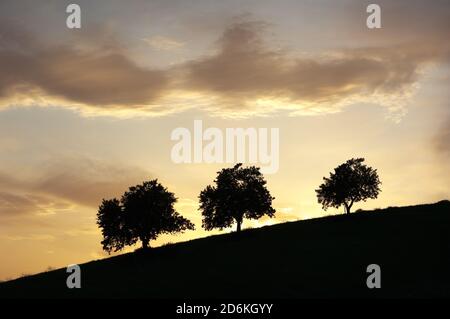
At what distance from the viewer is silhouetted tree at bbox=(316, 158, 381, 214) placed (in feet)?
299

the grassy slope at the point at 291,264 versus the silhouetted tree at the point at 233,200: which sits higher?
the silhouetted tree at the point at 233,200

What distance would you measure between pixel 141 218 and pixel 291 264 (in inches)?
995

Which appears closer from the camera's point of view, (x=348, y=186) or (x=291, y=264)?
(x=291, y=264)

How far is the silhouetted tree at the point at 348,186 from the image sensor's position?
3590 inches

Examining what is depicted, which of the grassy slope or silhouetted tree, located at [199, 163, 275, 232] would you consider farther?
silhouetted tree, located at [199, 163, 275, 232]

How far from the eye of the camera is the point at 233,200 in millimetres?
84125

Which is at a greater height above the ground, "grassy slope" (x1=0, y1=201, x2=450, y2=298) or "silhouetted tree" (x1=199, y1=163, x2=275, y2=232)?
"silhouetted tree" (x1=199, y1=163, x2=275, y2=232)

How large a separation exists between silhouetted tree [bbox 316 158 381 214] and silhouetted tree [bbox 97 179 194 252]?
24478mm

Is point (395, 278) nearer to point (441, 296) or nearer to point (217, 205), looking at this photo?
point (441, 296)

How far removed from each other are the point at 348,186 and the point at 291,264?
34428 mm

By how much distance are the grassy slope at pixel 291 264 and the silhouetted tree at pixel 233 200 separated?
14.0 ft

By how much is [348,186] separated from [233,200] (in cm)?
1912

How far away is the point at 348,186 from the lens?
91.1 m

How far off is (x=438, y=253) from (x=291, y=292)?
766 inches
